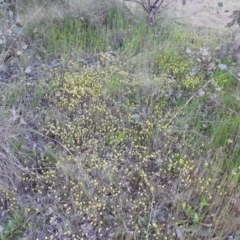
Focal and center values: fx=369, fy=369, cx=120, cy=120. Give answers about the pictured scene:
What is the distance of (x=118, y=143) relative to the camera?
2.51 metres

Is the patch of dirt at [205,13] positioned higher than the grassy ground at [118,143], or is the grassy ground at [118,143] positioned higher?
the patch of dirt at [205,13]

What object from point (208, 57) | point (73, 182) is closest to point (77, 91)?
point (73, 182)

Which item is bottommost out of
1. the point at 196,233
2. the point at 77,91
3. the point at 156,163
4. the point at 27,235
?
the point at 27,235

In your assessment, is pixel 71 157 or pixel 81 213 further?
pixel 71 157

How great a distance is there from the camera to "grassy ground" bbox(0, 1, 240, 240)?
6.84 ft

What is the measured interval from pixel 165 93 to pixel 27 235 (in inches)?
60.5

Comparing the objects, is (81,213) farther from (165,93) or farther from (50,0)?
(50,0)

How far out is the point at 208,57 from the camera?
3.08 meters

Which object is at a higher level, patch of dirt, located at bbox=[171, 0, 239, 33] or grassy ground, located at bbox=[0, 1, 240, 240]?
patch of dirt, located at bbox=[171, 0, 239, 33]

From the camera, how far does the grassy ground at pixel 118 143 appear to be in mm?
2086

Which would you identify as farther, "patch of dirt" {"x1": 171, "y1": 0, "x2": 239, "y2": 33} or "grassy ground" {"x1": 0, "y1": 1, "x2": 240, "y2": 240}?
"patch of dirt" {"x1": 171, "y1": 0, "x2": 239, "y2": 33}

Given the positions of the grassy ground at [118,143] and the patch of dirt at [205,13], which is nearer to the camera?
the grassy ground at [118,143]

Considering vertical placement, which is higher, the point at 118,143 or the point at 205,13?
the point at 205,13

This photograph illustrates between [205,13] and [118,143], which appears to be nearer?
[118,143]
